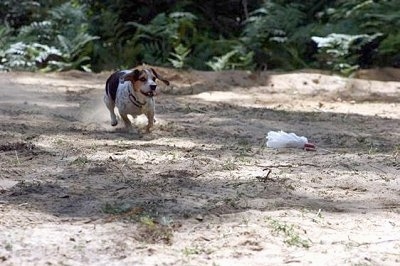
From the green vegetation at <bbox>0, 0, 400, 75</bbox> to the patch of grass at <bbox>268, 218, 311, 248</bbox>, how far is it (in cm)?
1083

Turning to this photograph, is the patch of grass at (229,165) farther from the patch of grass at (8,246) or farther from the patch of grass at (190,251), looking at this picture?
the patch of grass at (8,246)

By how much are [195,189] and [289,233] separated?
1.18 metres

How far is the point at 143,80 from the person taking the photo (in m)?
8.02

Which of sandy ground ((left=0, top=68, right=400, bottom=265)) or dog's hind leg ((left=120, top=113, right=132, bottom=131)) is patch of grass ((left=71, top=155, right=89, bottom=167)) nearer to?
sandy ground ((left=0, top=68, right=400, bottom=265))

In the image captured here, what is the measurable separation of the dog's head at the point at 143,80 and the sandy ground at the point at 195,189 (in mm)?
504

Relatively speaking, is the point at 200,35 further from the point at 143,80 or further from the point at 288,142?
the point at 288,142

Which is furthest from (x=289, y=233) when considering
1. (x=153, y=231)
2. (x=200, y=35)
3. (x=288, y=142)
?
(x=200, y=35)

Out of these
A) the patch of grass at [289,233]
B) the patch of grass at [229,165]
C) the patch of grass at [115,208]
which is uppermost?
the patch of grass at [115,208]

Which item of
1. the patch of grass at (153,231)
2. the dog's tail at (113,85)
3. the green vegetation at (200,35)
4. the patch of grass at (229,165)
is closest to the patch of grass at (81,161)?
the patch of grass at (229,165)

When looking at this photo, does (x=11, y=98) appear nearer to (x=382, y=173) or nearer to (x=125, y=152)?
(x=125, y=152)

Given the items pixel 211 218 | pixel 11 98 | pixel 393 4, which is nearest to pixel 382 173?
pixel 211 218

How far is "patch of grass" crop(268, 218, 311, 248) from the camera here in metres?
3.94

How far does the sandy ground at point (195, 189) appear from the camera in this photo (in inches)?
150

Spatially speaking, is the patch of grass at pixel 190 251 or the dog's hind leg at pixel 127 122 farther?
the dog's hind leg at pixel 127 122
